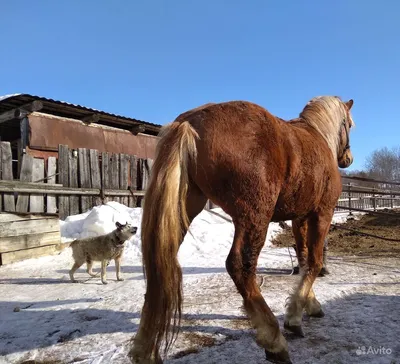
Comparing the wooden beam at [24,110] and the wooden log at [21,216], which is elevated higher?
the wooden beam at [24,110]

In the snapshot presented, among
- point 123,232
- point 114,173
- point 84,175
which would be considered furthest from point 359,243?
point 84,175

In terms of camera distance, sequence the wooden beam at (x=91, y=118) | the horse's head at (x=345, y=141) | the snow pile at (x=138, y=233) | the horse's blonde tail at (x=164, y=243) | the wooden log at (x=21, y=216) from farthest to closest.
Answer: the wooden beam at (x=91, y=118) → the snow pile at (x=138, y=233) → the wooden log at (x=21, y=216) → the horse's head at (x=345, y=141) → the horse's blonde tail at (x=164, y=243)

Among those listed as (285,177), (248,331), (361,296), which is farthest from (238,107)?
(361,296)

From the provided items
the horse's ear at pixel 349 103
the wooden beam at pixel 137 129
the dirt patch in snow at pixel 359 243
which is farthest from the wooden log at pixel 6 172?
the horse's ear at pixel 349 103

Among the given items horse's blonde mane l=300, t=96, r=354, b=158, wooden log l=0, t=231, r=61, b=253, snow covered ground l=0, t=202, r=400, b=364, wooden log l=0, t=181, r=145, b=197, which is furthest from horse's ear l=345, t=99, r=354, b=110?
wooden log l=0, t=181, r=145, b=197

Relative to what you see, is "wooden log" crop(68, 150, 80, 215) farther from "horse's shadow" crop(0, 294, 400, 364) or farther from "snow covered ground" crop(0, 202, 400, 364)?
"horse's shadow" crop(0, 294, 400, 364)

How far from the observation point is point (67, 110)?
10320 mm

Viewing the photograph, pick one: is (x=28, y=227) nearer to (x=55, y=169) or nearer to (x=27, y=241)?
(x=27, y=241)

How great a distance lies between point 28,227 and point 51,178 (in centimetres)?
218

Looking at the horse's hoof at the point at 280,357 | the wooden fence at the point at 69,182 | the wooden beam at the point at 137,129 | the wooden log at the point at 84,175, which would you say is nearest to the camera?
the horse's hoof at the point at 280,357

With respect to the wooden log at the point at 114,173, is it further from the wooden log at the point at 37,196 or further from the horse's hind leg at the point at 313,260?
the horse's hind leg at the point at 313,260

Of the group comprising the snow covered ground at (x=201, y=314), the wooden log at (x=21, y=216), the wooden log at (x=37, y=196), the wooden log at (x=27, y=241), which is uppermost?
the wooden log at (x=37, y=196)

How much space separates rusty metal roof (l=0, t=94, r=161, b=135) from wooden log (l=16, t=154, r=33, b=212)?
2.07 m

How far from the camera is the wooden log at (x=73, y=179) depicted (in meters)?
9.09
